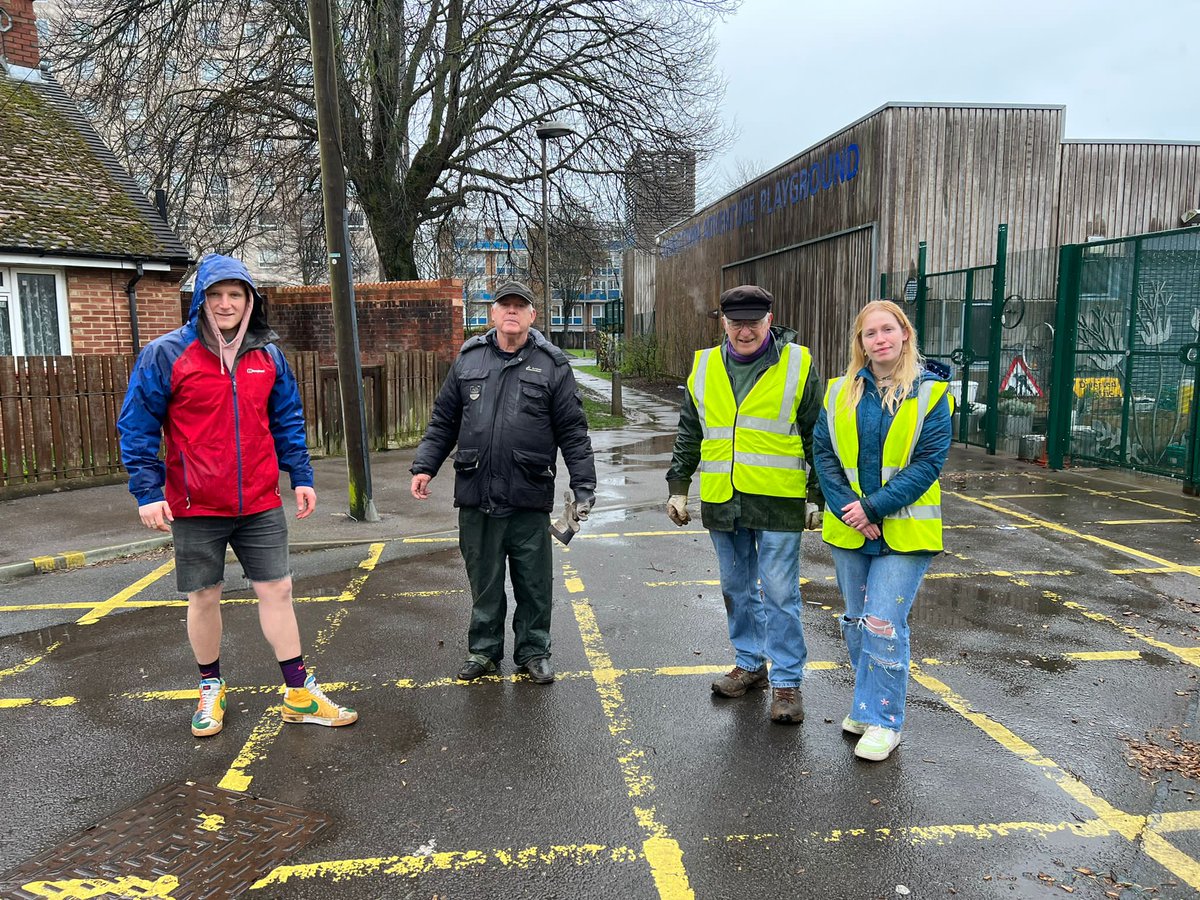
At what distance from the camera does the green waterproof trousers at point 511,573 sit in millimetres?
4332

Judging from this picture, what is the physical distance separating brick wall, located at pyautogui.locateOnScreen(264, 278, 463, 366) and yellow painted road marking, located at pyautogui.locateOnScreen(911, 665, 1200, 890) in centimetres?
1075

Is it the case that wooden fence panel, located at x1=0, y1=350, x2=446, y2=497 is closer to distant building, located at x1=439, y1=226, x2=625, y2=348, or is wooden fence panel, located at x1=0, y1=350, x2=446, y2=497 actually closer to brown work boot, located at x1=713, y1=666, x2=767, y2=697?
distant building, located at x1=439, y1=226, x2=625, y2=348

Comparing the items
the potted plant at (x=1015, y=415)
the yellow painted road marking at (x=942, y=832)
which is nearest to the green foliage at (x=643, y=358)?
the potted plant at (x=1015, y=415)

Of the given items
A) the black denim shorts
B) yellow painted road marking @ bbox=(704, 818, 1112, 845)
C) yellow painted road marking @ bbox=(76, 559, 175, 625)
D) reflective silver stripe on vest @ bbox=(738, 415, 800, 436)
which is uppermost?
reflective silver stripe on vest @ bbox=(738, 415, 800, 436)

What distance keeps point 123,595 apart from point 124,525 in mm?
2162

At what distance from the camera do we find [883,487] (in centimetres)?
344

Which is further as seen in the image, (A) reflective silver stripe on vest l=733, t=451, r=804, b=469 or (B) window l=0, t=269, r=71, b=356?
(B) window l=0, t=269, r=71, b=356

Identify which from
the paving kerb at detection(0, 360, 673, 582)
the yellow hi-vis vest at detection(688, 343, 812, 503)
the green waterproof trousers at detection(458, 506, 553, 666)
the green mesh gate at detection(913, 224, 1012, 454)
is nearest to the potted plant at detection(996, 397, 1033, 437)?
the green mesh gate at detection(913, 224, 1012, 454)

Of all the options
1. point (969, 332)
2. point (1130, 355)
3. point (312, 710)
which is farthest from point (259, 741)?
point (969, 332)

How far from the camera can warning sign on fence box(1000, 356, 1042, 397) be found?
10938 mm

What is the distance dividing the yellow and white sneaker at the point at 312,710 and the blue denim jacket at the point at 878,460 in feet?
7.77

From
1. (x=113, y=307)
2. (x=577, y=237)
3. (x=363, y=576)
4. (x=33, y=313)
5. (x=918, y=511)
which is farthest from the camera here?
(x=577, y=237)

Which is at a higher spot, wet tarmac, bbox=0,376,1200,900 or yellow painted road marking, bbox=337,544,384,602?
wet tarmac, bbox=0,376,1200,900

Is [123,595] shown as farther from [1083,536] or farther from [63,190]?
[63,190]
